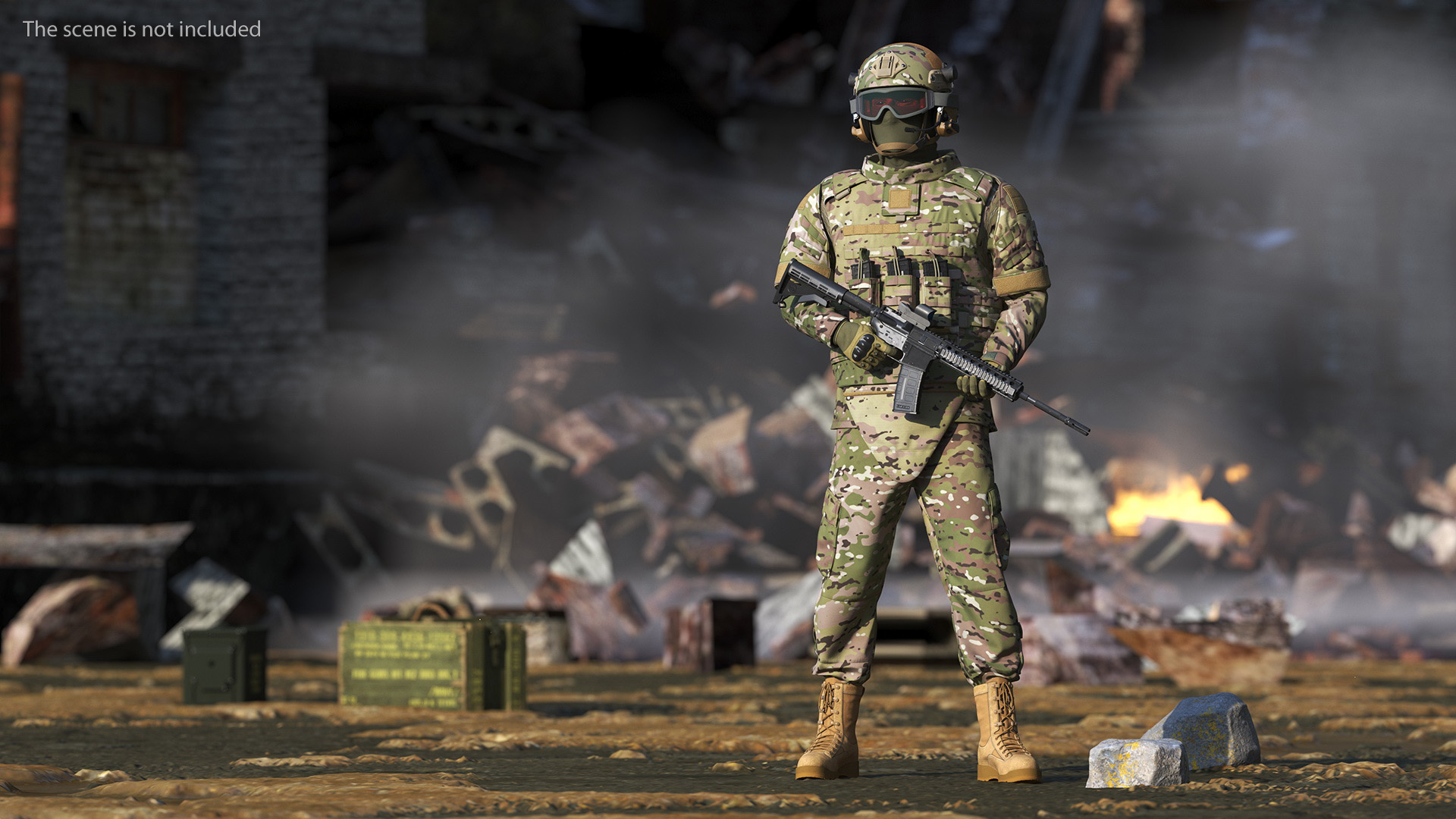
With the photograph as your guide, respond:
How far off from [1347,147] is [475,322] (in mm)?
7634

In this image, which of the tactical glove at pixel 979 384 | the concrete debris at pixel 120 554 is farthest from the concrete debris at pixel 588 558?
the tactical glove at pixel 979 384

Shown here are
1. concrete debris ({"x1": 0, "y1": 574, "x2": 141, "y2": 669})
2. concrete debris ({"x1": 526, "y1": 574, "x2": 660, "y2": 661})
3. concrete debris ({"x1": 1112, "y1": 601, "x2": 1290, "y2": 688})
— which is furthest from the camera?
concrete debris ({"x1": 526, "y1": 574, "x2": 660, "y2": 661})

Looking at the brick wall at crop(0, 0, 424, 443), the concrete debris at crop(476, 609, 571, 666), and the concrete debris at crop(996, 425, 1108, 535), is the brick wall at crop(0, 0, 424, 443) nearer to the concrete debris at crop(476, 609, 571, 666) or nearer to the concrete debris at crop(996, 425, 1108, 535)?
the concrete debris at crop(476, 609, 571, 666)

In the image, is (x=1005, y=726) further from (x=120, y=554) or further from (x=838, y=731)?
(x=120, y=554)

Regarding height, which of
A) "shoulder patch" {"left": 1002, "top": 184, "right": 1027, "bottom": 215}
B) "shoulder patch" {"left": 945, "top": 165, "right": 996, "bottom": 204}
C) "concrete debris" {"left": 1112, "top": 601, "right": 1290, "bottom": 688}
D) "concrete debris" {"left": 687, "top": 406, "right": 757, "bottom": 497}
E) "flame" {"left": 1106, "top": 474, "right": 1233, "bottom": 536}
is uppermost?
"shoulder patch" {"left": 945, "top": 165, "right": 996, "bottom": 204}

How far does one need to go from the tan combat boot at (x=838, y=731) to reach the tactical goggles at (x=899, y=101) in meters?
1.27

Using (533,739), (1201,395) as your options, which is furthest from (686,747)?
(1201,395)

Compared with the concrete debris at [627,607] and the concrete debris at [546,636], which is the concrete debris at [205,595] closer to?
the concrete debris at [546,636]

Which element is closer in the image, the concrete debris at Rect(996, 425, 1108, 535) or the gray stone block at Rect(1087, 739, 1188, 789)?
the gray stone block at Rect(1087, 739, 1188, 789)

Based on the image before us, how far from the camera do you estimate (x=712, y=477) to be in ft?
31.8

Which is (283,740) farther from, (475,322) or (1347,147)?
(1347,147)

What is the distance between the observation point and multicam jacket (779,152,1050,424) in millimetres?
3322

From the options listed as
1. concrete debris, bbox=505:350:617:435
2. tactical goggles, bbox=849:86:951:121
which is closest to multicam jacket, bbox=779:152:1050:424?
tactical goggles, bbox=849:86:951:121

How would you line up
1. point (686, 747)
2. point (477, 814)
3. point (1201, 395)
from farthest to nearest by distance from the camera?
point (1201, 395) → point (686, 747) → point (477, 814)
